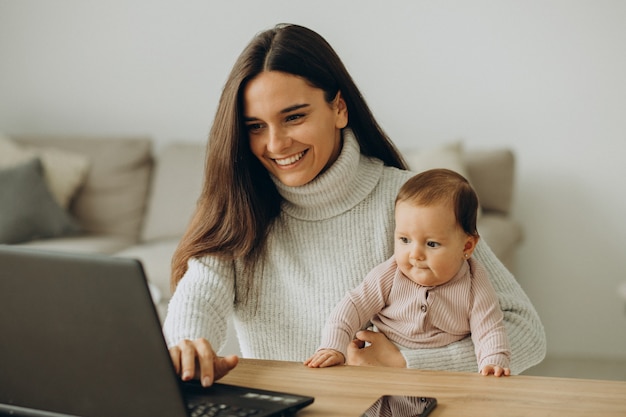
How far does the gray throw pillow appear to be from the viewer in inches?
139

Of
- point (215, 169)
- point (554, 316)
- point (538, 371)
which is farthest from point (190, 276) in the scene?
point (554, 316)

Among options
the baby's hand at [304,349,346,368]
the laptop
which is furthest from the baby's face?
the laptop

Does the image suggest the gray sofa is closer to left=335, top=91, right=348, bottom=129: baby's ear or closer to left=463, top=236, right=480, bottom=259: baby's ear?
left=335, top=91, right=348, bottom=129: baby's ear

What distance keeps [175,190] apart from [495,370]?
106 inches

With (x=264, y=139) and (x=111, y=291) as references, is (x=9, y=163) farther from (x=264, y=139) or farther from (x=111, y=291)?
(x=111, y=291)

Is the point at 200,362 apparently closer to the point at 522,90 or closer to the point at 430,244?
the point at 430,244

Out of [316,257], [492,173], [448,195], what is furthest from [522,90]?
[448,195]

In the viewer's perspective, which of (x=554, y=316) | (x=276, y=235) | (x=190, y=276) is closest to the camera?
(x=190, y=276)

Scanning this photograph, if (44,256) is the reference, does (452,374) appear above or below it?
below

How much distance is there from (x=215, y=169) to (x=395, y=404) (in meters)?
0.71

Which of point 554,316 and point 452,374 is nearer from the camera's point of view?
point 452,374

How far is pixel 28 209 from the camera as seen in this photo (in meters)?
3.60

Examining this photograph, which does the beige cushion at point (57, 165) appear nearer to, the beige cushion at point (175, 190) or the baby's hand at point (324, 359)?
the beige cushion at point (175, 190)

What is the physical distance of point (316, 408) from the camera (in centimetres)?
106
